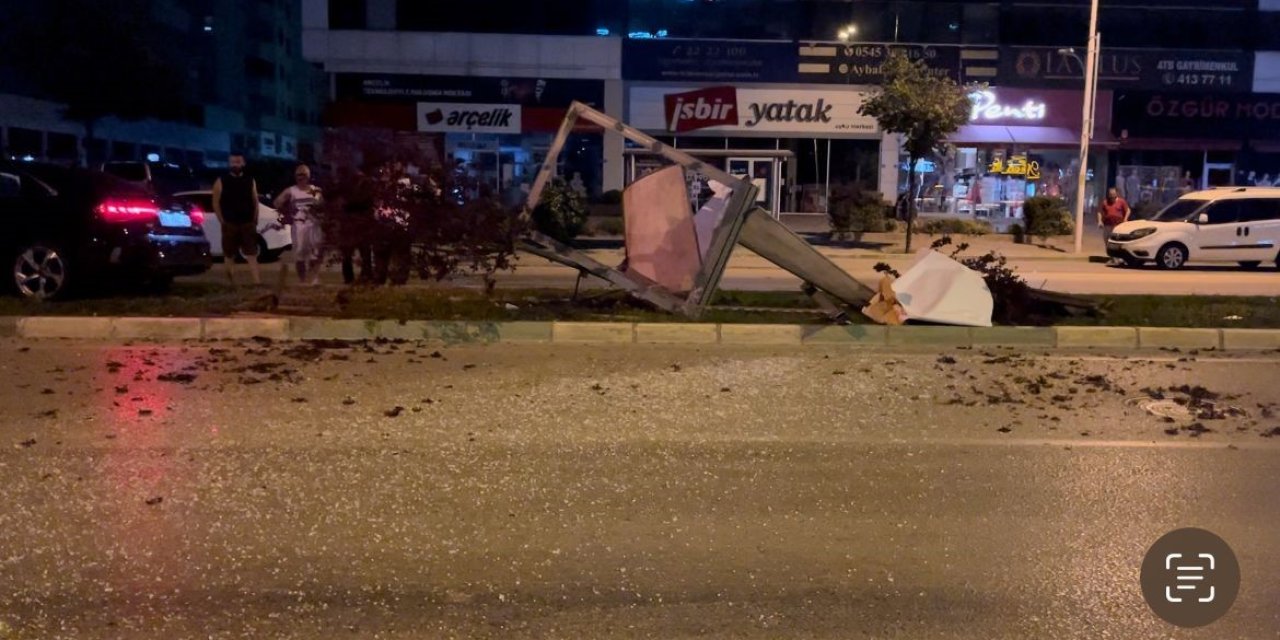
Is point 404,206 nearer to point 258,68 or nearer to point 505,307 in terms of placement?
point 505,307

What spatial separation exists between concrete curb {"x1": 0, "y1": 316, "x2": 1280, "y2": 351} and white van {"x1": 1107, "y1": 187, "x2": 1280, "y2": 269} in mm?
11126

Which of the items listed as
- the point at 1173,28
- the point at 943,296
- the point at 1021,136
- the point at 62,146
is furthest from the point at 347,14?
the point at 943,296

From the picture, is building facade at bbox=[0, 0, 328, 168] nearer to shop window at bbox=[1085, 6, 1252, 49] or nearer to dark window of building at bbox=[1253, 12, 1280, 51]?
shop window at bbox=[1085, 6, 1252, 49]

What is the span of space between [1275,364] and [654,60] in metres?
26.6

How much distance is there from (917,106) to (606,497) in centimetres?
2089

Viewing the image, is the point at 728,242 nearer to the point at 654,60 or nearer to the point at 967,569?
the point at 967,569

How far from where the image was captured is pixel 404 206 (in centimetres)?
1104

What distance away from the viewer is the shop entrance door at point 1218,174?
3625 cm

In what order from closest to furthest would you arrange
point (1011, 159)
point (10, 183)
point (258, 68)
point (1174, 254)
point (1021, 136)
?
point (10, 183) < point (1174, 254) < point (1021, 136) < point (1011, 159) < point (258, 68)

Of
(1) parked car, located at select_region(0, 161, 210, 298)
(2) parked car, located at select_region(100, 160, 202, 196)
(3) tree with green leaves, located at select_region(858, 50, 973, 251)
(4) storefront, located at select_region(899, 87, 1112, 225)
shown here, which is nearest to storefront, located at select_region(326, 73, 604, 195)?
(2) parked car, located at select_region(100, 160, 202, 196)

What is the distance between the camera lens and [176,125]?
1815 inches

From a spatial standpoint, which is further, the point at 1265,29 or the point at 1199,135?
the point at 1265,29

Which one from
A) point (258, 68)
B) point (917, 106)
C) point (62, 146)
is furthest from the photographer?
point (258, 68)

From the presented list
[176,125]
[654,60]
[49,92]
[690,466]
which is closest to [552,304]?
[690,466]
